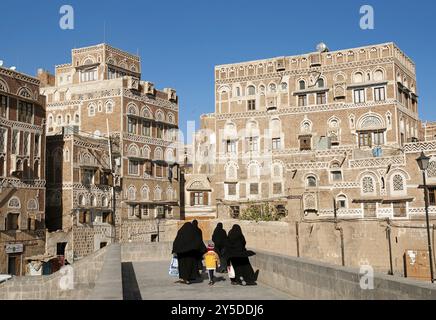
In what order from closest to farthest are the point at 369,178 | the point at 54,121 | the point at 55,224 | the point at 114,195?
1. the point at 369,178
2. the point at 55,224
3. the point at 114,195
4. the point at 54,121

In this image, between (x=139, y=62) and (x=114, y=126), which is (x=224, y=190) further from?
(x=139, y=62)

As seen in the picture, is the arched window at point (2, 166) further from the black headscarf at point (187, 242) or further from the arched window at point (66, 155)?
the black headscarf at point (187, 242)

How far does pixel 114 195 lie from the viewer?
51.3 m

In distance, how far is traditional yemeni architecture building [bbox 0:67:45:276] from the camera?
40.1 meters

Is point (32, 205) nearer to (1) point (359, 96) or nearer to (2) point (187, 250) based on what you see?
(1) point (359, 96)

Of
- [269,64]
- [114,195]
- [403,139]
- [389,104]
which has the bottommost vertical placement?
[114,195]

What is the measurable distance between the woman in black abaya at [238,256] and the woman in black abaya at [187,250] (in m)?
0.91

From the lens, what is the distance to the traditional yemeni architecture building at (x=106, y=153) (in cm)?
4703

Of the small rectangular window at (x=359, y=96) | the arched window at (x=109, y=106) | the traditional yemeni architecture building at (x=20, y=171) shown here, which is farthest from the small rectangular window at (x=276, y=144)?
the traditional yemeni architecture building at (x=20, y=171)

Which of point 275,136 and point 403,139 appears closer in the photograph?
point 403,139

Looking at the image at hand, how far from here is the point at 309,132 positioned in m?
50.9

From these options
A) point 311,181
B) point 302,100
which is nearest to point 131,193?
point 311,181
